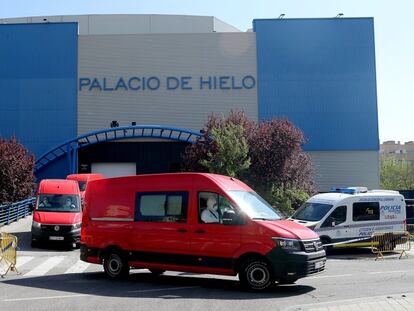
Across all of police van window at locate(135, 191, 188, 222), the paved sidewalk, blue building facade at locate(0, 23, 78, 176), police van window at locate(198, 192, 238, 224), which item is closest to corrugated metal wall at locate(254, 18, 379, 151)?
blue building facade at locate(0, 23, 78, 176)

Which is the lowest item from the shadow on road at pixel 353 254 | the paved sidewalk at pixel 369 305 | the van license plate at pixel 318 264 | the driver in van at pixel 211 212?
the shadow on road at pixel 353 254

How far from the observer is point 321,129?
1516 inches

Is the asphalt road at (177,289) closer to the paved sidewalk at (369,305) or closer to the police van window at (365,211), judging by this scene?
the paved sidewalk at (369,305)

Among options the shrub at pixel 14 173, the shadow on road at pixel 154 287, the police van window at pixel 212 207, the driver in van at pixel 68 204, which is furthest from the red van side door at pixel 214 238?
the shrub at pixel 14 173

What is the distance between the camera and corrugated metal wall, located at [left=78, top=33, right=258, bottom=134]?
38.9 metres

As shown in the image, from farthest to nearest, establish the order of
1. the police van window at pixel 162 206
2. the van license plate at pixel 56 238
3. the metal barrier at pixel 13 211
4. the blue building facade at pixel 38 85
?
the blue building facade at pixel 38 85 < the metal barrier at pixel 13 211 < the van license plate at pixel 56 238 < the police van window at pixel 162 206

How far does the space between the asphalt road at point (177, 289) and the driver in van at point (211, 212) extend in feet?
4.41

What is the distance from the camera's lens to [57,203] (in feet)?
66.5

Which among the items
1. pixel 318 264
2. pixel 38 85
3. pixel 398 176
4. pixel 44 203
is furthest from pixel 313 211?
pixel 398 176

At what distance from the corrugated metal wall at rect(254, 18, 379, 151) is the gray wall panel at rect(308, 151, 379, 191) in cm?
55

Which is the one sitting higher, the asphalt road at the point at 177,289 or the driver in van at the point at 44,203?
the driver in van at the point at 44,203

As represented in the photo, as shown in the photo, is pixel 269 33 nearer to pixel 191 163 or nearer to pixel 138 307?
pixel 191 163

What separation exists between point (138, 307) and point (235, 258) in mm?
2337

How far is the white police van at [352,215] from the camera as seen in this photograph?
707 inches
